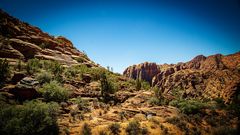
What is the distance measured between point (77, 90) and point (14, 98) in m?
9.21

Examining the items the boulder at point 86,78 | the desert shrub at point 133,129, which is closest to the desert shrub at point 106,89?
the boulder at point 86,78

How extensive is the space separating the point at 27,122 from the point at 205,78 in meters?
75.7

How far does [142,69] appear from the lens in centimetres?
10475

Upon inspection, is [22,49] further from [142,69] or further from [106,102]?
[142,69]

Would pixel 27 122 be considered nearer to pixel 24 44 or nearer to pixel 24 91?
pixel 24 91

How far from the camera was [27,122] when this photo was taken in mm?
12758

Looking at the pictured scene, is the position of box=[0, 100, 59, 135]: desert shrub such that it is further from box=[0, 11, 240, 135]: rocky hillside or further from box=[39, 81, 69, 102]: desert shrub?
box=[39, 81, 69, 102]: desert shrub

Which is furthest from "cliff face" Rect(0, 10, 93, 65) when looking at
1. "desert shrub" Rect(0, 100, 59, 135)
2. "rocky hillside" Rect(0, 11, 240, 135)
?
"desert shrub" Rect(0, 100, 59, 135)

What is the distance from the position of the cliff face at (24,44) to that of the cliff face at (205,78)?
37.9 metres

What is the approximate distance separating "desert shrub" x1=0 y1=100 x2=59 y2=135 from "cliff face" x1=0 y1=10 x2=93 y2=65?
77.1ft

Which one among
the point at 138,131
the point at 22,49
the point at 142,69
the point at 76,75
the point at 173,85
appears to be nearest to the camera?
the point at 138,131

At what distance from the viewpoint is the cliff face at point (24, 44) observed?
33.4 meters

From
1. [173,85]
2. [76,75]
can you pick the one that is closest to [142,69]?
[173,85]

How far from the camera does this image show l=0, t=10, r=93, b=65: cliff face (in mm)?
33375
